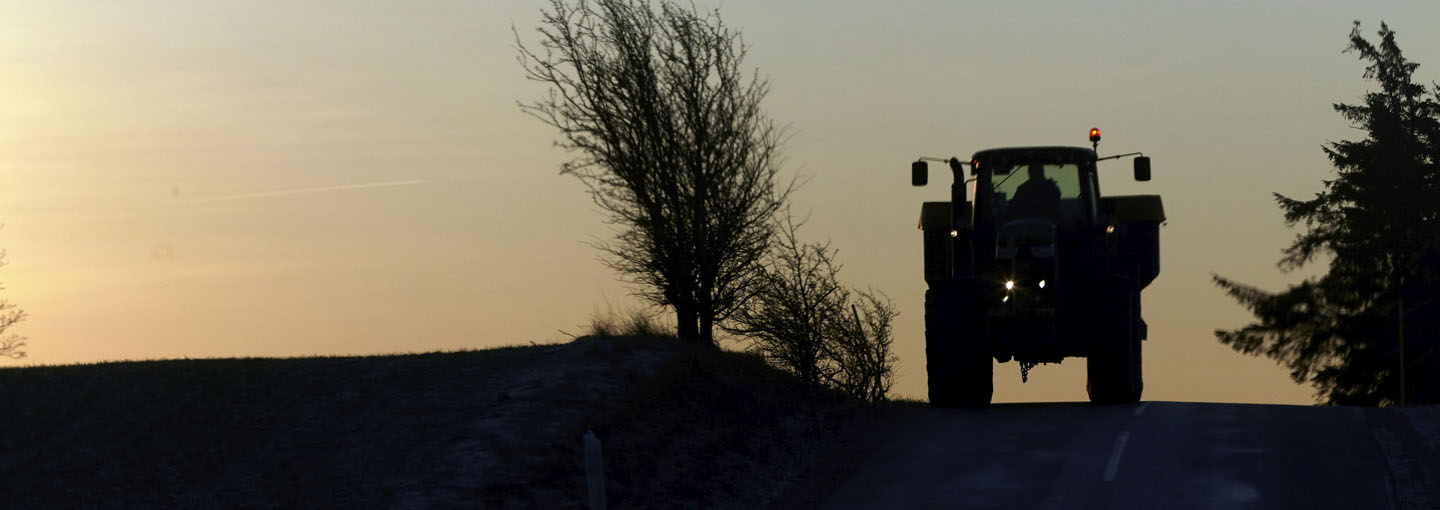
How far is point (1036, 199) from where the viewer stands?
22.2 metres

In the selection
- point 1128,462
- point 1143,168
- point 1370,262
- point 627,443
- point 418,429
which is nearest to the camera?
point 1128,462

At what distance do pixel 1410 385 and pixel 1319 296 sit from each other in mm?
4759

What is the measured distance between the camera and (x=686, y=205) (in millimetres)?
27000

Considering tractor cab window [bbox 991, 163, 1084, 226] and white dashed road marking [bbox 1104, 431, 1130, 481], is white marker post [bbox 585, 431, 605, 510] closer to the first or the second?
white dashed road marking [bbox 1104, 431, 1130, 481]

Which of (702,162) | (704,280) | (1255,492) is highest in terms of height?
(702,162)

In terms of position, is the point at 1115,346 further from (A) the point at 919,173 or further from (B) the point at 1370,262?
(B) the point at 1370,262

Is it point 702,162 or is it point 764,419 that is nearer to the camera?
point 764,419

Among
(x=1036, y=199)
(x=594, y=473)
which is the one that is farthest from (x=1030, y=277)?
(x=594, y=473)

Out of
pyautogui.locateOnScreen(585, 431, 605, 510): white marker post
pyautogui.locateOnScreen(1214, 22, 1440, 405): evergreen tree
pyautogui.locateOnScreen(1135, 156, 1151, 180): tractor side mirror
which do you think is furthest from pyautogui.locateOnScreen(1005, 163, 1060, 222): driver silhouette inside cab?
pyautogui.locateOnScreen(1214, 22, 1440, 405): evergreen tree

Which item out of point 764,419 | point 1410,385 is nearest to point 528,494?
point 764,419

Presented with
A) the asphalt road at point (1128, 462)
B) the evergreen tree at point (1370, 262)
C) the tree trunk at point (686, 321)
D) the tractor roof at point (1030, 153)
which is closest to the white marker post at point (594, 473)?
the asphalt road at point (1128, 462)

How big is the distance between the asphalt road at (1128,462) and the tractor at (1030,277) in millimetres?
786

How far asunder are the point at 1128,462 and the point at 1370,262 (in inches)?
1270

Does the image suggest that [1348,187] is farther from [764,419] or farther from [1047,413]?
[764,419]
